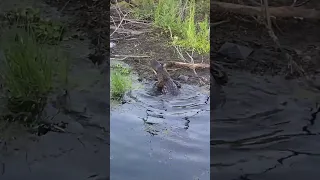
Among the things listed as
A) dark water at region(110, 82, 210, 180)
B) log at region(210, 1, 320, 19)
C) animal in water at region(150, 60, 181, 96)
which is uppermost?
log at region(210, 1, 320, 19)

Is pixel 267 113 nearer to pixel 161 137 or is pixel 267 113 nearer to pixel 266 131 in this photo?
pixel 266 131

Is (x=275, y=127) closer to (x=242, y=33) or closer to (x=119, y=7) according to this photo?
(x=242, y=33)

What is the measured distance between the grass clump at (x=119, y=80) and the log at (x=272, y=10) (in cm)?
32

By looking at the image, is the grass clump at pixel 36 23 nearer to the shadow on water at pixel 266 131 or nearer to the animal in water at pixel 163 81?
the animal in water at pixel 163 81

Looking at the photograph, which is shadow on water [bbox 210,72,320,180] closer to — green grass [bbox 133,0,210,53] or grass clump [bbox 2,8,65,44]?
green grass [bbox 133,0,210,53]

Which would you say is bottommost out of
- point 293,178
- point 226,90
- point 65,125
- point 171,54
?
point 293,178

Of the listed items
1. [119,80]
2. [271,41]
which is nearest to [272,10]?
[271,41]

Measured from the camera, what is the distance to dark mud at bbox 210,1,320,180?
143cm

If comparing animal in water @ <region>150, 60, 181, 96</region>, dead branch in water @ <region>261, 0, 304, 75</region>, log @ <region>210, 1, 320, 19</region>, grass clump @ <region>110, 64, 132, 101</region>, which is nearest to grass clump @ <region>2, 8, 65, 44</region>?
grass clump @ <region>110, 64, 132, 101</region>

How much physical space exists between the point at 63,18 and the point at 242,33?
0.54 metres

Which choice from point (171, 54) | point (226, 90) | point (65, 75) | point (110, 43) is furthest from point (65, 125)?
point (226, 90)

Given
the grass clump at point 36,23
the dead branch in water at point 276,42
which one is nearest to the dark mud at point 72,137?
the grass clump at point 36,23

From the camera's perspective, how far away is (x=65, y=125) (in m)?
1.46

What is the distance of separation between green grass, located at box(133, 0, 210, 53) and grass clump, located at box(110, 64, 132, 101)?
0.56ft
